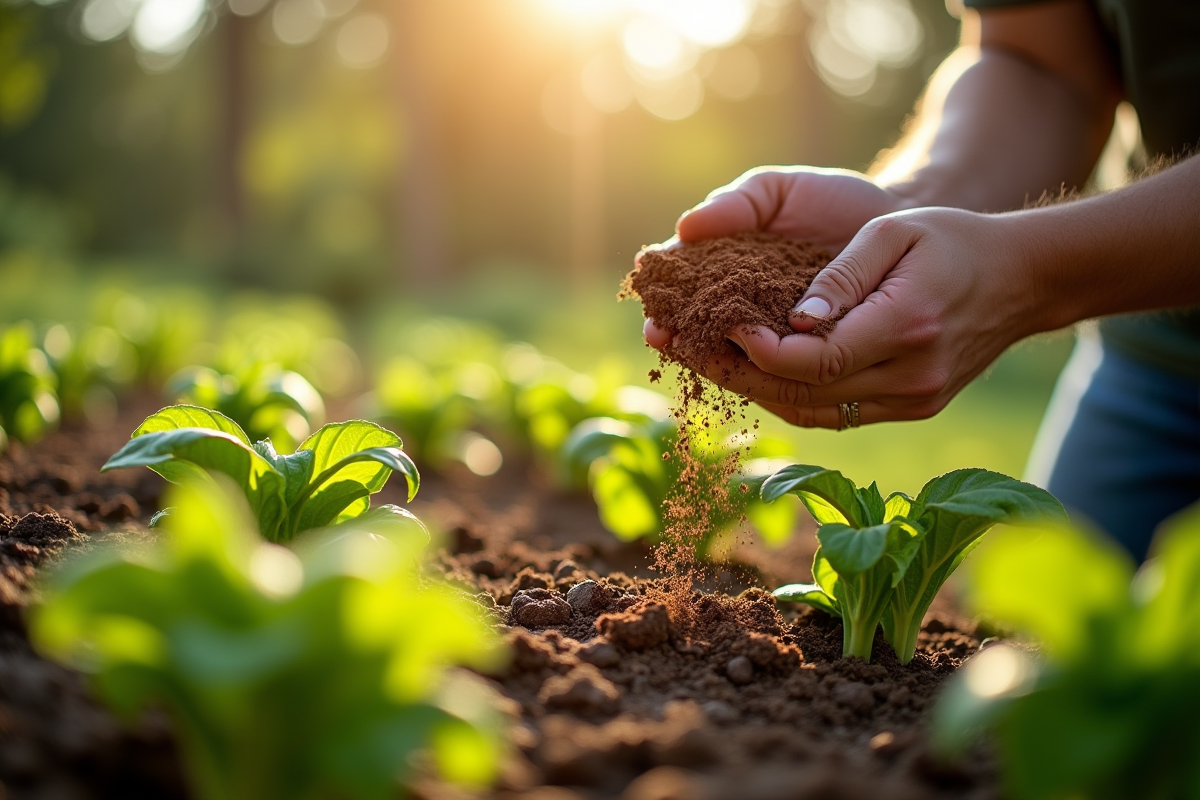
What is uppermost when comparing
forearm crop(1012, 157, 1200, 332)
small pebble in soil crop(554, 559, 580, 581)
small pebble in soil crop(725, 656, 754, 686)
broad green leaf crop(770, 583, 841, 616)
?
forearm crop(1012, 157, 1200, 332)

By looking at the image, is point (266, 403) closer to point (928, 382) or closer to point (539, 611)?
point (539, 611)

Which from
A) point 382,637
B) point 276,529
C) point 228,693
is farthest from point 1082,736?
point 276,529

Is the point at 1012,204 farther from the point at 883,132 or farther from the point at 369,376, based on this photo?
the point at 883,132

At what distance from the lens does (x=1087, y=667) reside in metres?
1.17

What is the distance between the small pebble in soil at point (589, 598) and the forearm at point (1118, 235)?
141cm

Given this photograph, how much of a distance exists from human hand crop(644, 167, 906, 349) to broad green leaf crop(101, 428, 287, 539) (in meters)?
1.41

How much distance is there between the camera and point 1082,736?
117 cm

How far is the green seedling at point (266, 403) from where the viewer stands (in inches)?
122

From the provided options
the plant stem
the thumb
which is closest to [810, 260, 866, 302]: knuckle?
the thumb

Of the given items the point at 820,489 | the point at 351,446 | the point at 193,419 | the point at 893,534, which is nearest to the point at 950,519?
the point at 893,534

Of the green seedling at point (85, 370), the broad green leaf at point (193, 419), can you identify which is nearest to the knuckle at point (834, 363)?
the broad green leaf at point (193, 419)

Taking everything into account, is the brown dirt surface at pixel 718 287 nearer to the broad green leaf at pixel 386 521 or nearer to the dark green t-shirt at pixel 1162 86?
the broad green leaf at pixel 386 521

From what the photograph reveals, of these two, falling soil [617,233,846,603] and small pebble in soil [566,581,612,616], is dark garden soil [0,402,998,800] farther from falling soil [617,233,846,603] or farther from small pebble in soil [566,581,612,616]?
falling soil [617,233,846,603]

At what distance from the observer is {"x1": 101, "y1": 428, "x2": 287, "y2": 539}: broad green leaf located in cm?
176
